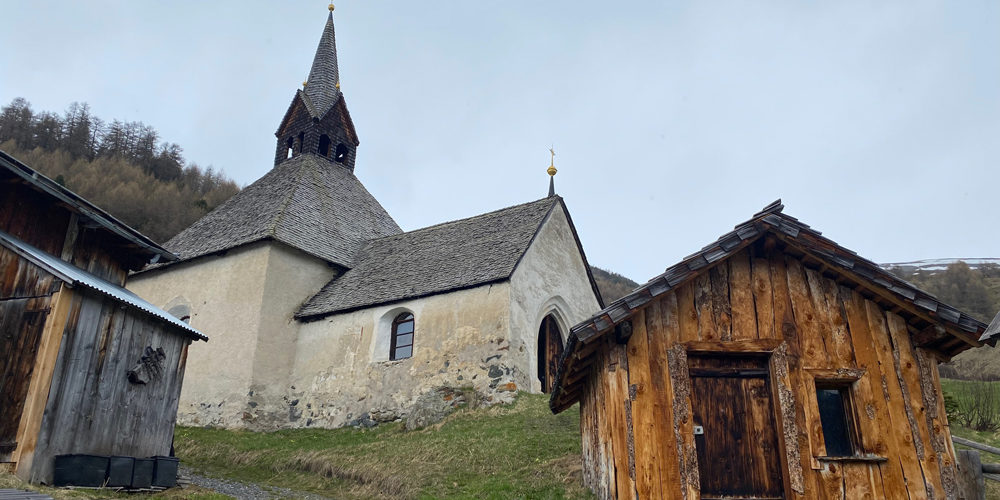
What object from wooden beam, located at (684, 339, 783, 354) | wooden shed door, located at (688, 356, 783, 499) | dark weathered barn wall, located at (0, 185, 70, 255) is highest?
dark weathered barn wall, located at (0, 185, 70, 255)

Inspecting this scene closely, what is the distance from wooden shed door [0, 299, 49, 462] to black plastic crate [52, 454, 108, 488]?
2.28ft

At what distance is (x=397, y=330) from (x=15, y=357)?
1014 cm

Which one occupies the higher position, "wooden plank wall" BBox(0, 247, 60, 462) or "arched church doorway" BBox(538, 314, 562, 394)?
"arched church doorway" BBox(538, 314, 562, 394)

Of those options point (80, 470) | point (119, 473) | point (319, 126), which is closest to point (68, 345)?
point (80, 470)

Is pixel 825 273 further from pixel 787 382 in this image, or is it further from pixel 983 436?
pixel 983 436

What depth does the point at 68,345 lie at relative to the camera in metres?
10.6

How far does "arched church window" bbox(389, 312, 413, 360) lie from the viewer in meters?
19.1

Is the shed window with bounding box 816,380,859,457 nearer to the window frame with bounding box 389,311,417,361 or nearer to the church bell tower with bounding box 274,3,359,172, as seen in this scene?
the window frame with bounding box 389,311,417,361

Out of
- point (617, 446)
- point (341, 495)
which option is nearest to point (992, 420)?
point (617, 446)

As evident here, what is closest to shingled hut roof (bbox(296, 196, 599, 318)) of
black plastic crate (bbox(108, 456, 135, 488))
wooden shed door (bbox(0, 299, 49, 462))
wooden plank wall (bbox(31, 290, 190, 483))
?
wooden plank wall (bbox(31, 290, 190, 483))

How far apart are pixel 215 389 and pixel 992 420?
1920 centimetres

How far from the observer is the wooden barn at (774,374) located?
25.7ft

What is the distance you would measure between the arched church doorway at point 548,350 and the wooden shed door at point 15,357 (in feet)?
38.9

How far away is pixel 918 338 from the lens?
8367 millimetres
